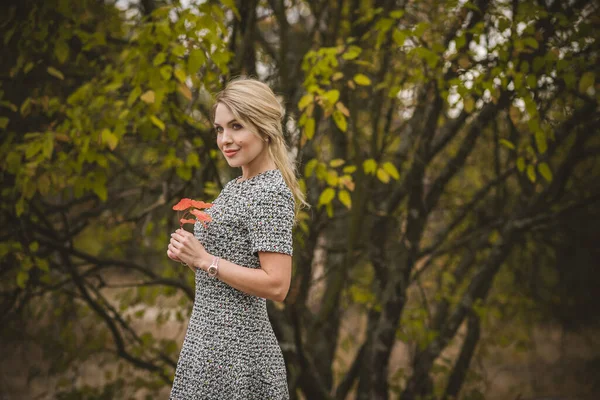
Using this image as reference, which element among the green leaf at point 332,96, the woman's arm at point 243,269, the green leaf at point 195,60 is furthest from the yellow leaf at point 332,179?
the woman's arm at point 243,269

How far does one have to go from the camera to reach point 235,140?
1.88m

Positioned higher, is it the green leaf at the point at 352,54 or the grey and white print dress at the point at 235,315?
the green leaf at the point at 352,54

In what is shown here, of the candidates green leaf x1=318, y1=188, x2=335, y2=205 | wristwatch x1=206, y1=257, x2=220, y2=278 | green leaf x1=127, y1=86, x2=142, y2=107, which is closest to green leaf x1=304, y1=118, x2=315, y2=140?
green leaf x1=318, y1=188, x2=335, y2=205

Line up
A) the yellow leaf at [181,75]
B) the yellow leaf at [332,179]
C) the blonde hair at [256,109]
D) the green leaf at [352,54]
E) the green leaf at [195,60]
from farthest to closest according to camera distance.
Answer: the yellow leaf at [332,179], the green leaf at [352,54], the yellow leaf at [181,75], the green leaf at [195,60], the blonde hair at [256,109]

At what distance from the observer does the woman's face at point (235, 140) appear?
6.15 feet

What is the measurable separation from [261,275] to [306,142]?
2.00 m

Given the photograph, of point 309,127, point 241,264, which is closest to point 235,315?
point 241,264

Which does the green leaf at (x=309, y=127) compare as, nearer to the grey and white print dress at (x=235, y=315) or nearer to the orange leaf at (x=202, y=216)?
the grey and white print dress at (x=235, y=315)

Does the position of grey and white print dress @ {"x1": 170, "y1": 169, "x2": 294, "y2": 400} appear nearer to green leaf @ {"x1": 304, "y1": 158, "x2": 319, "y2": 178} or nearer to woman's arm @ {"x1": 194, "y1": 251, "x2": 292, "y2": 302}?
woman's arm @ {"x1": 194, "y1": 251, "x2": 292, "y2": 302}

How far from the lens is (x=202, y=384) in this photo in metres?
1.81

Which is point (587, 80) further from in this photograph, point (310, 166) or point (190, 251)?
point (190, 251)

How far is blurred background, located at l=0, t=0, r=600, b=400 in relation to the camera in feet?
10.4

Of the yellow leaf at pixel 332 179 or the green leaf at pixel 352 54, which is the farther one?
the yellow leaf at pixel 332 179

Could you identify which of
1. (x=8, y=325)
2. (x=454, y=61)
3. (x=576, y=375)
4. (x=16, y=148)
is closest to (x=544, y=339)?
(x=576, y=375)
